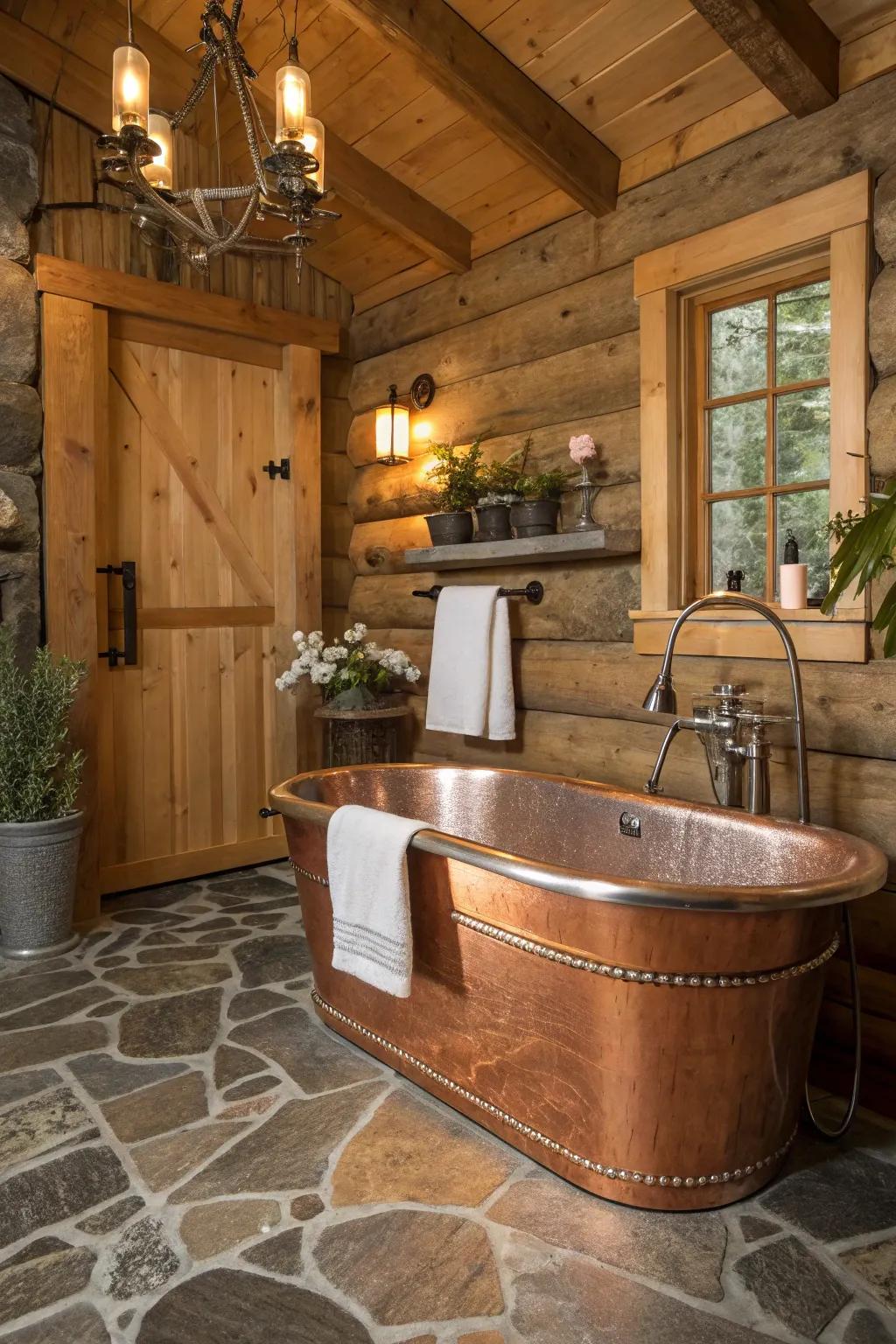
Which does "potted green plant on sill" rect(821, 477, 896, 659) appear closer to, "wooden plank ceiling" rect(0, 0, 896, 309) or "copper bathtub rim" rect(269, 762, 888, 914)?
"copper bathtub rim" rect(269, 762, 888, 914)

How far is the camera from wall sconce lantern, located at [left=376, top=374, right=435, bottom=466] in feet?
11.8

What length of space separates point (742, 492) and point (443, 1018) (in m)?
1.63

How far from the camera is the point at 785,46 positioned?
206 cm

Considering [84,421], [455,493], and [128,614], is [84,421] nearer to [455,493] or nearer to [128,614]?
[128,614]

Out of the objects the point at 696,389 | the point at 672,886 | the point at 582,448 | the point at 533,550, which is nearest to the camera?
the point at 672,886

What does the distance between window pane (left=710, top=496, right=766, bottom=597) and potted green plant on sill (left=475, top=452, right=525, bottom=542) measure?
68 cm

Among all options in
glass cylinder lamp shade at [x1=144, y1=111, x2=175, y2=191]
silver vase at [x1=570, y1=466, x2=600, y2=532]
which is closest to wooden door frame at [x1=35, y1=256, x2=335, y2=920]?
glass cylinder lamp shade at [x1=144, y1=111, x2=175, y2=191]

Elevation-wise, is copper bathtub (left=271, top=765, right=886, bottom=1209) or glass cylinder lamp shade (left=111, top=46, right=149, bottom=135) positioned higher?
glass cylinder lamp shade (left=111, top=46, right=149, bottom=135)

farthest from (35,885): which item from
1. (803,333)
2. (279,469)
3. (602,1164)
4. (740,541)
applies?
(803,333)

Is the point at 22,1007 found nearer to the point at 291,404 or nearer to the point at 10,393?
the point at 10,393

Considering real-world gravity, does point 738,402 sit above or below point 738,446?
above

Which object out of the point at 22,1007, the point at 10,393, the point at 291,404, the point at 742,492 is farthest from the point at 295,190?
the point at 22,1007

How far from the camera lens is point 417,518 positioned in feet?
12.2

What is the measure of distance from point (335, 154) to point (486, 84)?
2.56 feet
